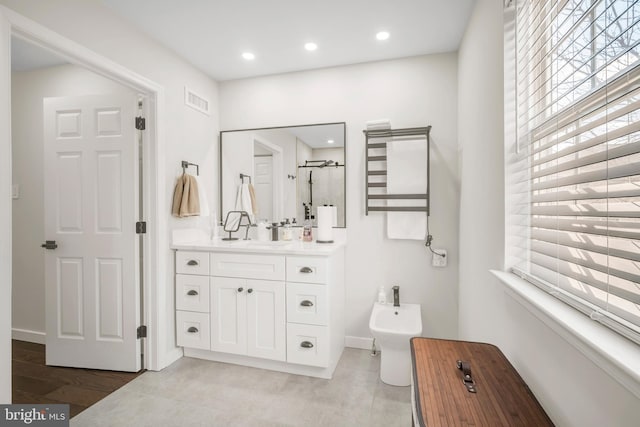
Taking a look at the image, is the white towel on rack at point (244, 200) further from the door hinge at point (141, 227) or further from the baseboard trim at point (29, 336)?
the baseboard trim at point (29, 336)

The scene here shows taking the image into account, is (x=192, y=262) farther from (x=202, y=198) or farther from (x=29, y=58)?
(x=29, y=58)

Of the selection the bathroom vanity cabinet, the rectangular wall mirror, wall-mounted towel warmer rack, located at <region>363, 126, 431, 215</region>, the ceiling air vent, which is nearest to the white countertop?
the bathroom vanity cabinet

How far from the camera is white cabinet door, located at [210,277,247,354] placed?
2285 millimetres

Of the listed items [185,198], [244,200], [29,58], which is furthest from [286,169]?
[29,58]

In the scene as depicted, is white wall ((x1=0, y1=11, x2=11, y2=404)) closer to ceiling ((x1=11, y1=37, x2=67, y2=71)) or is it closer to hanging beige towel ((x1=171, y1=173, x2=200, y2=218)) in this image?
hanging beige towel ((x1=171, y1=173, x2=200, y2=218))

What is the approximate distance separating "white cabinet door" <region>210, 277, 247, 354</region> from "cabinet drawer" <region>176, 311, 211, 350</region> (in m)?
0.06

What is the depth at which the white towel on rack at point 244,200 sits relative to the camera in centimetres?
291

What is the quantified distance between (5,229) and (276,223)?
1.75 meters

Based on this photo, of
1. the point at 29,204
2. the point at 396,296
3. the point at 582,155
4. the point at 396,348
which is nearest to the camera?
the point at 582,155

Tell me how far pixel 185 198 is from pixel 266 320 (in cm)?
114

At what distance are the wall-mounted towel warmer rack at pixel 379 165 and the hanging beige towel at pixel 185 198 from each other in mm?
1431

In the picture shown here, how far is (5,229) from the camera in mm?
1438

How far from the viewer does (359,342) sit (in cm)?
265

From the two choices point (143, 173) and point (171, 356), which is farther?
point (171, 356)
